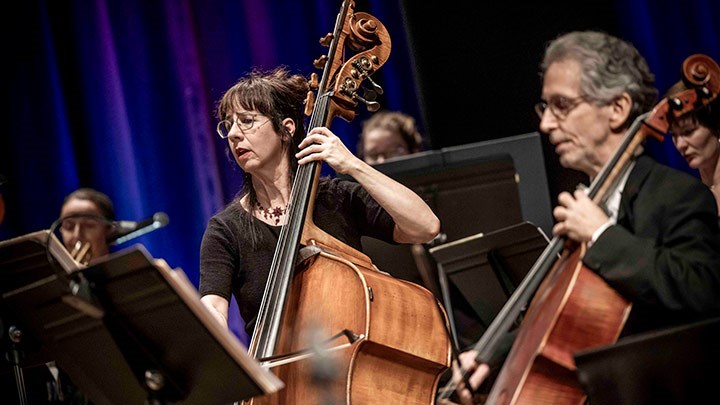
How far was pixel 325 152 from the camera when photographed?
2559 millimetres

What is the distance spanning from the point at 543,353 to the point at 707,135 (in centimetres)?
151

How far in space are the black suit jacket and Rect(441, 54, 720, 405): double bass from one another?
0.04m

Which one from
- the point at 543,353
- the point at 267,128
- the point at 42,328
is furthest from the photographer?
the point at 267,128

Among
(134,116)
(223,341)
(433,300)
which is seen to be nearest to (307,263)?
(433,300)

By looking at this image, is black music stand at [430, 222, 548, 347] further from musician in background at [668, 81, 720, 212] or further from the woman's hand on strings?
the woman's hand on strings

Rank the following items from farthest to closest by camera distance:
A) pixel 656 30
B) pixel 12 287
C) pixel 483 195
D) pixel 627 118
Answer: pixel 656 30 < pixel 483 195 < pixel 12 287 < pixel 627 118

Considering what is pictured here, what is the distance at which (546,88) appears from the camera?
6.42 ft

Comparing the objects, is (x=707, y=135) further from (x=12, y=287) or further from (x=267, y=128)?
(x=12, y=287)

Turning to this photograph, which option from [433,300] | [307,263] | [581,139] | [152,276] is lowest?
[433,300]

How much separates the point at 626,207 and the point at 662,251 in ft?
0.48

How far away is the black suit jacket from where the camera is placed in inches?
66.3

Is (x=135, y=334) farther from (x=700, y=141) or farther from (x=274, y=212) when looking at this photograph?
(x=700, y=141)

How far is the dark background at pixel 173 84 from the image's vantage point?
448 cm

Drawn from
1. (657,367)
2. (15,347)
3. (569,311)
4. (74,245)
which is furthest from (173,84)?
(657,367)
